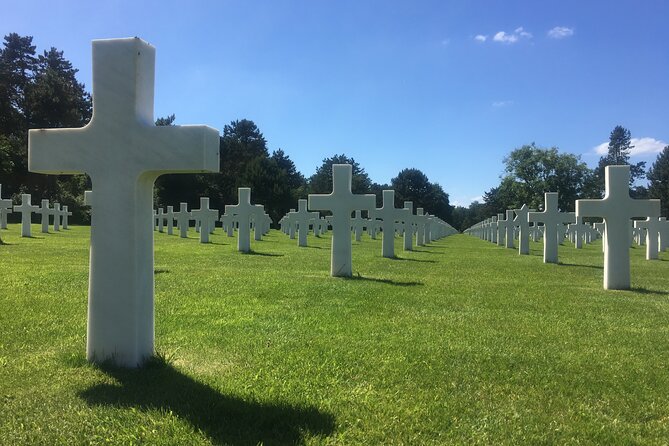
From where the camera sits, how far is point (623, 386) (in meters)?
4.58

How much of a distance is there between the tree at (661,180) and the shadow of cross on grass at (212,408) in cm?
8329

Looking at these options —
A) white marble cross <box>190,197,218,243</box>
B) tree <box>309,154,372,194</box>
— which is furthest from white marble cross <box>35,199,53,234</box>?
tree <box>309,154,372,194</box>

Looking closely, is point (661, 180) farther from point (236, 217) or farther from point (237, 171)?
point (236, 217)

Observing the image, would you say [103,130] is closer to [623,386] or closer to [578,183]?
[623,386]

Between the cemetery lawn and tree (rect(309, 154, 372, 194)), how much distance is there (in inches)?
2988

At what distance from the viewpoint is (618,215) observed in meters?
11.5

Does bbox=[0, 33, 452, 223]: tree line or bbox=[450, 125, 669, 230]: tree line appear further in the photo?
bbox=[450, 125, 669, 230]: tree line

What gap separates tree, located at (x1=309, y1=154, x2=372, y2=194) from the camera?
8925 cm

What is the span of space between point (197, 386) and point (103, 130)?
2.26m

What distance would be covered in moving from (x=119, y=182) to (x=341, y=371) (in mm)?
2419

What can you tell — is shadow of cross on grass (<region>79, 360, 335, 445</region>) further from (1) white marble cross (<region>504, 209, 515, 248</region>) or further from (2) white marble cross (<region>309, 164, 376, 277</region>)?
(1) white marble cross (<region>504, 209, 515, 248</region>)

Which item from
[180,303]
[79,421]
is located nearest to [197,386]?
[79,421]

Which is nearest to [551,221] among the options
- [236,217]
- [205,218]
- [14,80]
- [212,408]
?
[205,218]

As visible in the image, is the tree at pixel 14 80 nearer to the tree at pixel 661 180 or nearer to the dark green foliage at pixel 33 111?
the dark green foliage at pixel 33 111
